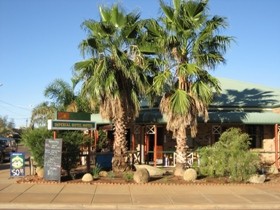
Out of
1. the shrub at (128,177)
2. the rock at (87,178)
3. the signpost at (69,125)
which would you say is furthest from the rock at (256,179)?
the signpost at (69,125)

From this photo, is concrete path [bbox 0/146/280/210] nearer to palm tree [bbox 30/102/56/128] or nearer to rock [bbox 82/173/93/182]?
rock [bbox 82/173/93/182]

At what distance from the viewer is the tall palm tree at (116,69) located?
58.5 feet

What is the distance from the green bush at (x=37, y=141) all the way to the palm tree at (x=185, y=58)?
16.5 ft

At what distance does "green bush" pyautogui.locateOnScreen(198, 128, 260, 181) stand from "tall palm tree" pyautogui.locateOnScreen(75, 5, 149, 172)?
11.7ft

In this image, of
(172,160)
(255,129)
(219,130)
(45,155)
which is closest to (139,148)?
(172,160)

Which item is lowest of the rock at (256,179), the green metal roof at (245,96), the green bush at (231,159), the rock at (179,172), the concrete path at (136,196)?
the concrete path at (136,196)

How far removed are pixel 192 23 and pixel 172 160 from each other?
8821 mm

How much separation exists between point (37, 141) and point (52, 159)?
1.47 meters

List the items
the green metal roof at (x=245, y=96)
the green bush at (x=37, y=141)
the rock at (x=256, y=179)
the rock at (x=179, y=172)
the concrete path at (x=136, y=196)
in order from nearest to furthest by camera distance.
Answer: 1. the concrete path at (x=136, y=196)
2. the rock at (x=256, y=179)
3. the green bush at (x=37, y=141)
4. the rock at (x=179, y=172)
5. the green metal roof at (x=245, y=96)

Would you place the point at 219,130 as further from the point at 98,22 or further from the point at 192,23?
the point at 98,22

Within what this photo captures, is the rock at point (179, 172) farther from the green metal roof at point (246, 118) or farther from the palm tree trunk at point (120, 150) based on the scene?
the green metal roof at point (246, 118)

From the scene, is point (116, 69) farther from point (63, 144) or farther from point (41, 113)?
point (41, 113)

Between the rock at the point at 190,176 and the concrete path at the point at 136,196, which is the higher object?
the rock at the point at 190,176

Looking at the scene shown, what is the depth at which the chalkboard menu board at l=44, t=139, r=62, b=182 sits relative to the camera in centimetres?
1631
